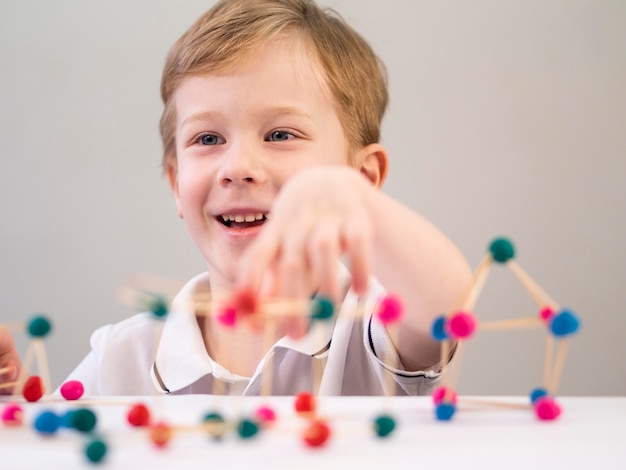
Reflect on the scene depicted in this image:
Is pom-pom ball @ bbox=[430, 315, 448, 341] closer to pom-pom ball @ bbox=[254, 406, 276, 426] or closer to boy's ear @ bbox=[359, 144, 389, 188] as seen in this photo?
pom-pom ball @ bbox=[254, 406, 276, 426]

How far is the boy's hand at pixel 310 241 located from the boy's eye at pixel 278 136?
417mm

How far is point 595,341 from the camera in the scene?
1.47 m

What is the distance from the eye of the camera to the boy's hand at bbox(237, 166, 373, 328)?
1.19 feet

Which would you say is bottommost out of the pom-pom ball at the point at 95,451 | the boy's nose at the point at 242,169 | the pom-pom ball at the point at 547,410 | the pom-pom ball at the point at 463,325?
the pom-pom ball at the point at 547,410

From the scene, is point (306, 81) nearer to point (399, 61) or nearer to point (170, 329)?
point (170, 329)

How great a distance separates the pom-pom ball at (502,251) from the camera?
430 mm

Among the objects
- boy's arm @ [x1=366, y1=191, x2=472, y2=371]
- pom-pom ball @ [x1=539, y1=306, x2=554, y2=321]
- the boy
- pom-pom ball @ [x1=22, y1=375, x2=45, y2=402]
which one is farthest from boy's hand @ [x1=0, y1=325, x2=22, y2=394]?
pom-pom ball @ [x1=539, y1=306, x2=554, y2=321]

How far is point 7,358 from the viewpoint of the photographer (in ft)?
2.19

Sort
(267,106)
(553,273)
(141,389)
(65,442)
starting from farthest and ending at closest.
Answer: (553,273) < (141,389) < (267,106) < (65,442)

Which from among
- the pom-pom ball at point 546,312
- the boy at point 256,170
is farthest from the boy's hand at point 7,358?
the pom-pom ball at point 546,312

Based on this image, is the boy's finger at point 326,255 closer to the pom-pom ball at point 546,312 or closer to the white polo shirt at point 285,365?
the pom-pom ball at point 546,312

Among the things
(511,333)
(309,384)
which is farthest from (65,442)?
(511,333)

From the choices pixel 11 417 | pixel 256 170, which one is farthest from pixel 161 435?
pixel 256 170

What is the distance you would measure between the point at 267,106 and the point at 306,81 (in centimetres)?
6
